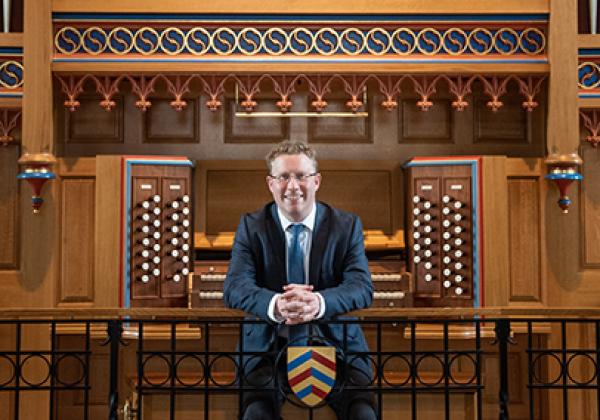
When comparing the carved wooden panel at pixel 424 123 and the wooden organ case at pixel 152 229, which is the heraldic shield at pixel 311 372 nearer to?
the wooden organ case at pixel 152 229

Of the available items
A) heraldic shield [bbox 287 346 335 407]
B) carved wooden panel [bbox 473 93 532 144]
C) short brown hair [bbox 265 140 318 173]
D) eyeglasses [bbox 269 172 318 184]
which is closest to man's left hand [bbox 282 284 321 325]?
heraldic shield [bbox 287 346 335 407]

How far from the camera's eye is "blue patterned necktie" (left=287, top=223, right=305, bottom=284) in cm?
447

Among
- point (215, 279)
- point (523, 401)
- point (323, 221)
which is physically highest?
point (323, 221)

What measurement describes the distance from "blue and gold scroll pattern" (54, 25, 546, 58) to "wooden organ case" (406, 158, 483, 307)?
105cm

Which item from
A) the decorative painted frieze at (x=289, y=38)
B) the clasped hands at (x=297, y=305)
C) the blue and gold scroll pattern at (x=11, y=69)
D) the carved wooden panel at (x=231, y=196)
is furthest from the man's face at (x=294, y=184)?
the blue and gold scroll pattern at (x=11, y=69)

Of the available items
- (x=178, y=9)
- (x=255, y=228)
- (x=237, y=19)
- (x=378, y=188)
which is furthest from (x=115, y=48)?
(x=255, y=228)

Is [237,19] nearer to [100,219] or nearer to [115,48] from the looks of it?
[115,48]

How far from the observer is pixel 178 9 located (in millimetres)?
7367

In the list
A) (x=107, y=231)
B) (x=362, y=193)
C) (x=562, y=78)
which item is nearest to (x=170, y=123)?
(x=107, y=231)

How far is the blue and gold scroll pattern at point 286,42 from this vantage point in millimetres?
7395

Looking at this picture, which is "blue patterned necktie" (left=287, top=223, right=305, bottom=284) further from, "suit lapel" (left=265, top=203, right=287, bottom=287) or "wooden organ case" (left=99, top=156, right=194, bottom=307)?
"wooden organ case" (left=99, top=156, right=194, bottom=307)

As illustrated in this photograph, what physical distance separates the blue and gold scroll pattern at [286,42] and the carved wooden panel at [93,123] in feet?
2.58

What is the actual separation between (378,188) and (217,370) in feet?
7.69

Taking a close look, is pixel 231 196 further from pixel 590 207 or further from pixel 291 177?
pixel 291 177
